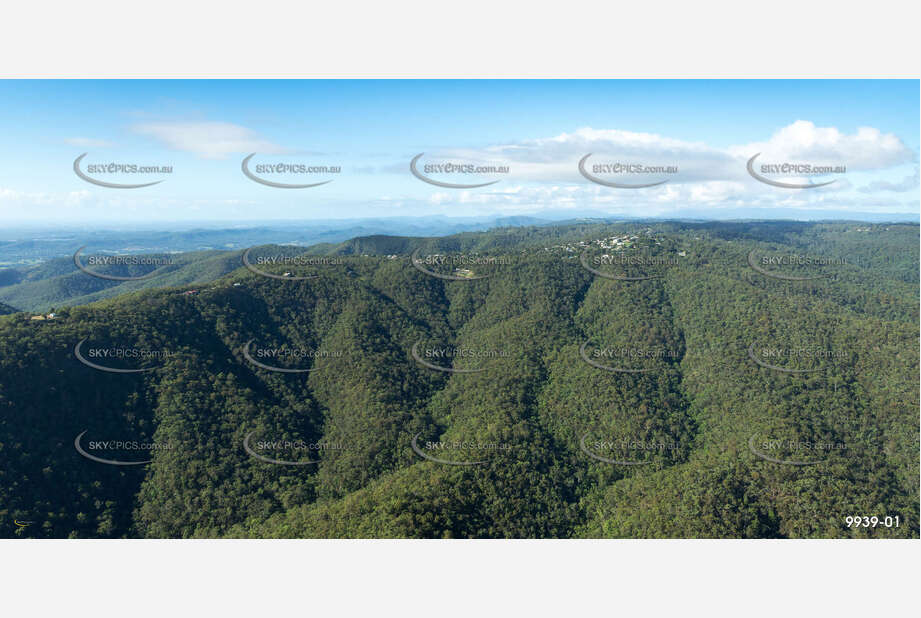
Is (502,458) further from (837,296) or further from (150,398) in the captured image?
(837,296)

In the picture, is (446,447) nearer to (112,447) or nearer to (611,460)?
(611,460)

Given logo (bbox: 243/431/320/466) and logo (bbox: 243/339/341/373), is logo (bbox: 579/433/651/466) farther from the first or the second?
logo (bbox: 243/339/341/373)

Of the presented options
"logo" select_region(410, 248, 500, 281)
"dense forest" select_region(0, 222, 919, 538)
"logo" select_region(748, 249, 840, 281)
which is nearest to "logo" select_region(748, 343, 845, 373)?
"dense forest" select_region(0, 222, 919, 538)

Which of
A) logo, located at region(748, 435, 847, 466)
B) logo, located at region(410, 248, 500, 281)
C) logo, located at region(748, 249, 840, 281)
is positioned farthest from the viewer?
logo, located at region(410, 248, 500, 281)

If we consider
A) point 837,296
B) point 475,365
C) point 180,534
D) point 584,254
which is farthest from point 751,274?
Answer: point 180,534

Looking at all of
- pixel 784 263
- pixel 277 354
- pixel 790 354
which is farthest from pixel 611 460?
pixel 784 263

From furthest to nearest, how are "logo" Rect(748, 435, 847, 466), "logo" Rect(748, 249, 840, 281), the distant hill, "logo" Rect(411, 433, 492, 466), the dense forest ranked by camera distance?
the distant hill → "logo" Rect(748, 249, 840, 281) → "logo" Rect(411, 433, 492, 466) → "logo" Rect(748, 435, 847, 466) → the dense forest

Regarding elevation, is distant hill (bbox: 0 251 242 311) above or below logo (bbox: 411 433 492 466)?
above

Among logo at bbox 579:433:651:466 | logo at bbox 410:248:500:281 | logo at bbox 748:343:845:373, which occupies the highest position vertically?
logo at bbox 410:248:500:281
